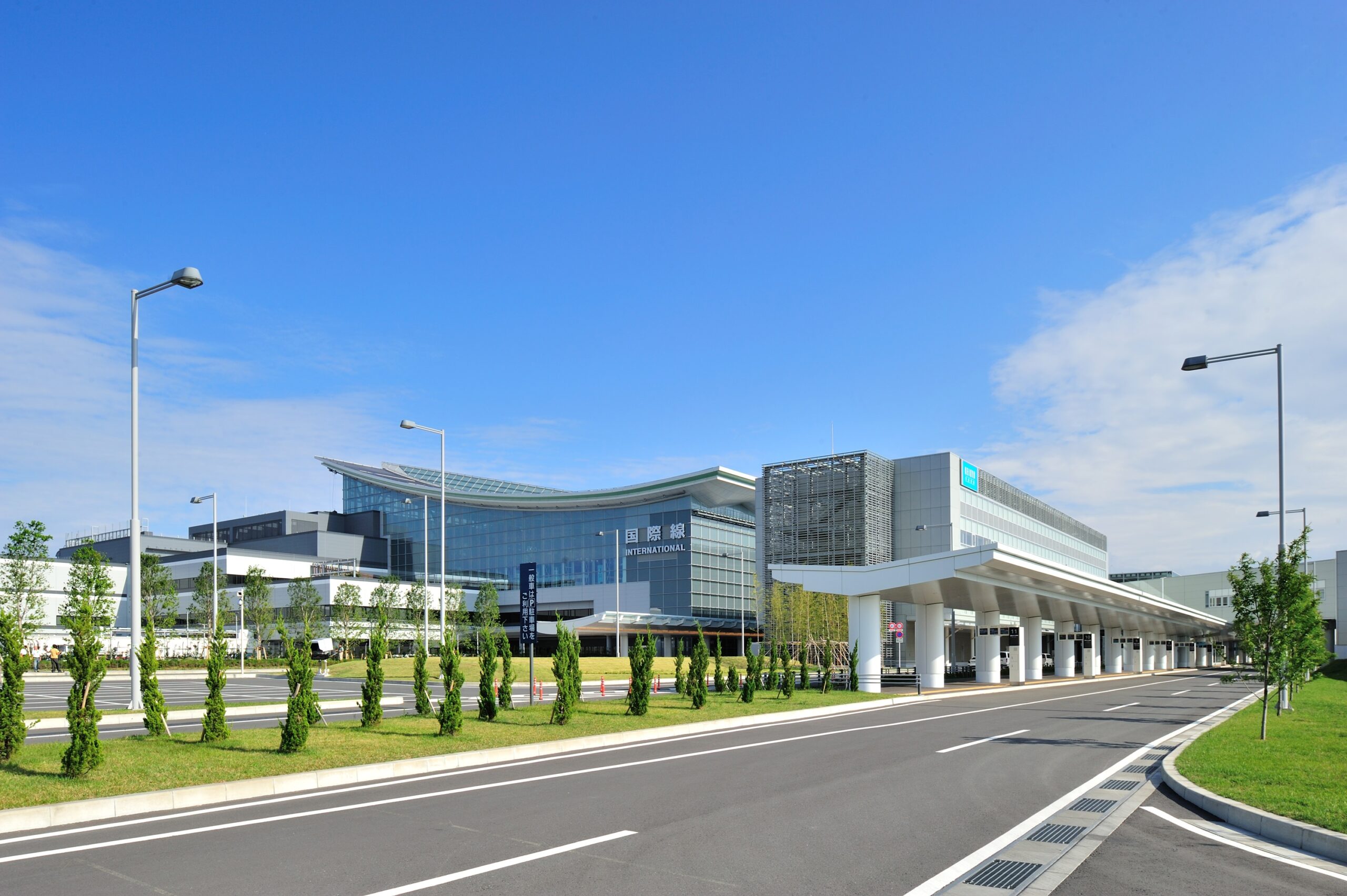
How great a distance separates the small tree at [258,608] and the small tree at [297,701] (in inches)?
2096

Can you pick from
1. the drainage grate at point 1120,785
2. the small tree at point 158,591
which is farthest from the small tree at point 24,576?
the drainage grate at point 1120,785

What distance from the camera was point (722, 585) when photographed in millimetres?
88438

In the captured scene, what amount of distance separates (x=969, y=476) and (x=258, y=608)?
56.4 meters

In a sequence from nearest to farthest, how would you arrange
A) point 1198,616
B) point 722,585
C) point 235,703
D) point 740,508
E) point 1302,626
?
point 1302,626 → point 235,703 → point 1198,616 → point 722,585 → point 740,508

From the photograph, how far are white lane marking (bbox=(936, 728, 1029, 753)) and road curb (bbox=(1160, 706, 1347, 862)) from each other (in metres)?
5.11

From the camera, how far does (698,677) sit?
2633 cm

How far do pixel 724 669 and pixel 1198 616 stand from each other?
132ft

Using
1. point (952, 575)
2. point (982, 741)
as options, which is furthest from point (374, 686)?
point (952, 575)

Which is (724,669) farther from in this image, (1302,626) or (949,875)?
(949,875)

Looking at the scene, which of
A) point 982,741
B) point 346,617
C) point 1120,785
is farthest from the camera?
point 346,617

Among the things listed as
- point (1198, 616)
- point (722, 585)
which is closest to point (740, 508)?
point (722, 585)

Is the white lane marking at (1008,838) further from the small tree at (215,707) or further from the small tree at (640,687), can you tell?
the small tree at (215,707)

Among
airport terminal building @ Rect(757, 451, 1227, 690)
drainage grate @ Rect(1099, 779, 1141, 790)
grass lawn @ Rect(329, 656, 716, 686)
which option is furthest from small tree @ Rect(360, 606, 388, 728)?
grass lawn @ Rect(329, 656, 716, 686)

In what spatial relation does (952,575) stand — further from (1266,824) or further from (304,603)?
(304,603)
